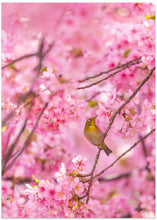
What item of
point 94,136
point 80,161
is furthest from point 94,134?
point 80,161

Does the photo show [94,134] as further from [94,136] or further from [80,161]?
[80,161]

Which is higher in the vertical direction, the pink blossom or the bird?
the bird

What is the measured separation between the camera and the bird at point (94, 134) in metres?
1.13

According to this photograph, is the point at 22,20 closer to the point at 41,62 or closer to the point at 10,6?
the point at 10,6

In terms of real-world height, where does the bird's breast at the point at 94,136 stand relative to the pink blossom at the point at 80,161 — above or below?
above

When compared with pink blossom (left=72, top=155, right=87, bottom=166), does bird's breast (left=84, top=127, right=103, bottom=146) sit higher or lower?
higher

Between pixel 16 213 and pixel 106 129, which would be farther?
pixel 16 213

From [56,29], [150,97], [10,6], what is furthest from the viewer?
[150,97]

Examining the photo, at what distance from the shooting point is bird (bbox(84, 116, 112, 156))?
1128 mm

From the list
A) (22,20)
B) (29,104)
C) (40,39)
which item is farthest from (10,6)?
(29,104)

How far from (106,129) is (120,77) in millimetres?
465

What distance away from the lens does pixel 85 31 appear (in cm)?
171

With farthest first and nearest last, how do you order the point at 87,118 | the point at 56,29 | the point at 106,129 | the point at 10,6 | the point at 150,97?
the point at 150,97
the point at 56,29
the point at 10,6
the point at 87,118
the point at 106,129

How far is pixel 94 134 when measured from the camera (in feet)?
3.81
